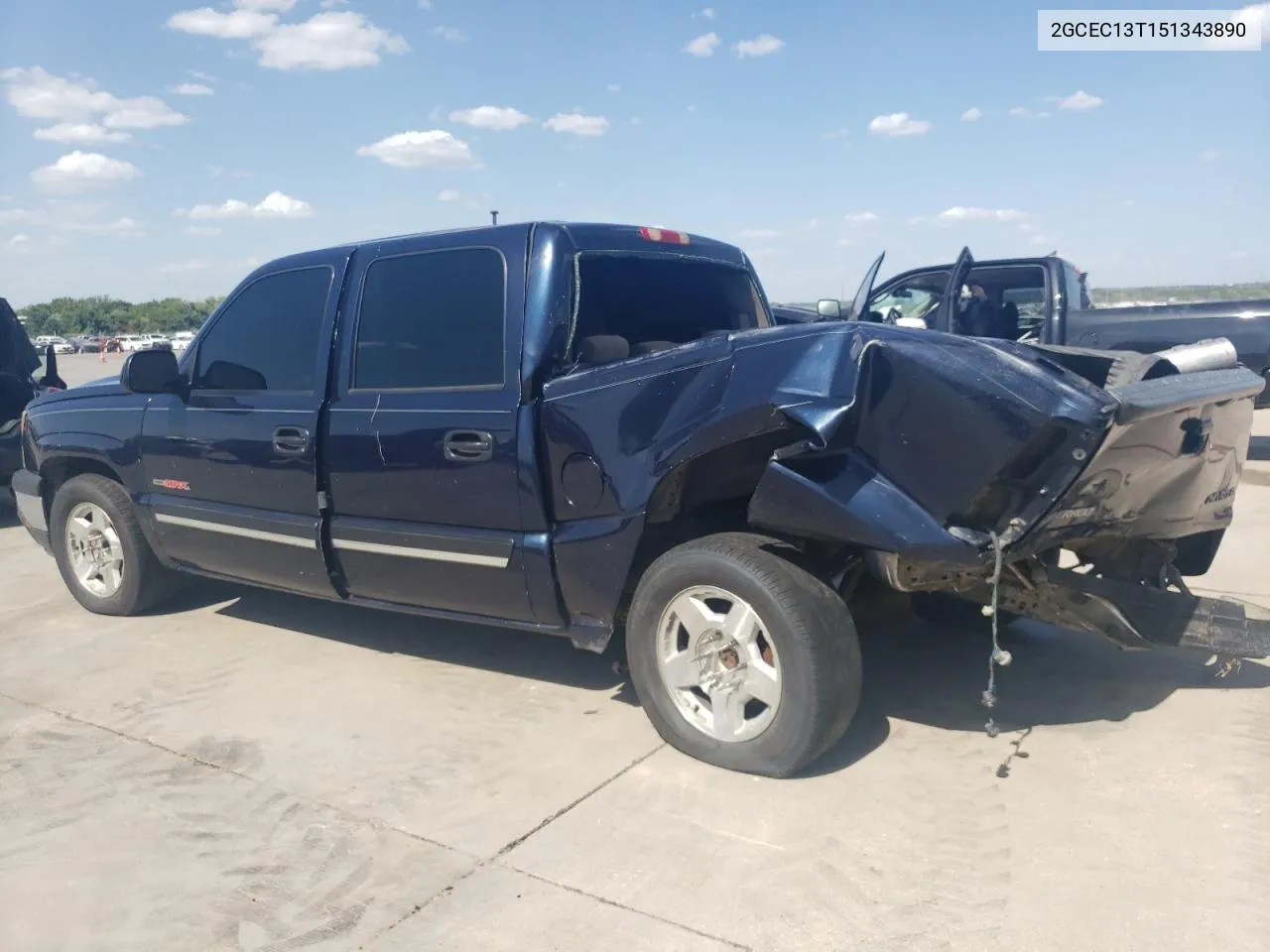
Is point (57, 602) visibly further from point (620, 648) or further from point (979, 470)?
point (979, 470)

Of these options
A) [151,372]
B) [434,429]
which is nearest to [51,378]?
[151,372]

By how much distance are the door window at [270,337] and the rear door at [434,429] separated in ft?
0.82

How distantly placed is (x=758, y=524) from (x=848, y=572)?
0.43 metres

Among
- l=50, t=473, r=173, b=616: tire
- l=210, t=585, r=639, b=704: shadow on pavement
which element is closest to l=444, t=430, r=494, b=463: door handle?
l=210, t=585, r=639, b=704: shadow on pavement

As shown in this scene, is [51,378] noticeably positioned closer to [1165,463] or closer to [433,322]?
[433,322]

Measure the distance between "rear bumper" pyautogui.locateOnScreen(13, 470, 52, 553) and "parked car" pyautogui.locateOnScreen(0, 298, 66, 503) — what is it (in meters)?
3.05

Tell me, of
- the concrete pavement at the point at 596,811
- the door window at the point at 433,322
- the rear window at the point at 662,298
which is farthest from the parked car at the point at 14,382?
the rear window at the point at 662,298

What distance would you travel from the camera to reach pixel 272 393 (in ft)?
16.1

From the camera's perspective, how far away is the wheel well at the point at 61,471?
5.96 meters

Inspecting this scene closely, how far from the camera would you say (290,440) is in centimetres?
473

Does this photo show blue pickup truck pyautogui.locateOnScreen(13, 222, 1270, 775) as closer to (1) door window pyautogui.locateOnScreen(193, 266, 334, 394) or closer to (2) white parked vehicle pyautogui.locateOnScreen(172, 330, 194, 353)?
(1) door window pyautogui.locateOnScreen(193, 266, 334, 394)

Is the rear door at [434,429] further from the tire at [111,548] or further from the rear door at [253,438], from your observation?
the tire at [111,548]

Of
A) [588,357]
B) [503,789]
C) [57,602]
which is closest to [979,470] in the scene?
[588,357]

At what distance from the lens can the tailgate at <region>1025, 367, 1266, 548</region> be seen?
126 inches
